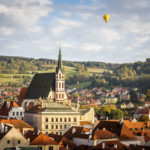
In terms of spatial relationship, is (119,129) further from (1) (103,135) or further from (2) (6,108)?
(2) (6,108)

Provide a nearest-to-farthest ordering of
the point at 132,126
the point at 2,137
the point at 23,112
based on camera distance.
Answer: the point at 2,137, the point at 132,126, the point at 23,112

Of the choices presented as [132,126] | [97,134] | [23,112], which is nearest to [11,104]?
[23,112]

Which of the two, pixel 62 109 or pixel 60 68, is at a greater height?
pixel 60 68

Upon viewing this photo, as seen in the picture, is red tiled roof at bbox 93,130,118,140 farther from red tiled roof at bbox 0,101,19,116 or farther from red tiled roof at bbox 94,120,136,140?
red tiled roof at bbox 0,101,19,116

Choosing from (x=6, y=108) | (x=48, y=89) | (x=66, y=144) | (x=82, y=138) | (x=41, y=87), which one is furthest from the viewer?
(x=41, y=87)

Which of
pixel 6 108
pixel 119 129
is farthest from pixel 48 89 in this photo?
pixel 119 129

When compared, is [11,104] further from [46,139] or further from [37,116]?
[46,139]

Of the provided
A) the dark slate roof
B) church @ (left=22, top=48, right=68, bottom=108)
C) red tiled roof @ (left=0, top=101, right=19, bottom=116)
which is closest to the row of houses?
red tiled roof @ (left=0, top=101, right=19, bottom=116)

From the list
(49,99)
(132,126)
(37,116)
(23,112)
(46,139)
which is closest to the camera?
(46,139)

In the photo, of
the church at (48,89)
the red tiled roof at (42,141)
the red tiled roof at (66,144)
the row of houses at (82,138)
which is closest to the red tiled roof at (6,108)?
the church at (48,89)
